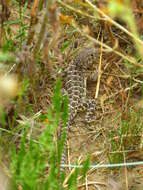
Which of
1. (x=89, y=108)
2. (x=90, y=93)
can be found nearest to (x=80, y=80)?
(x=90, y=93)

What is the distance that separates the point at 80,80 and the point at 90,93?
0.22 metres

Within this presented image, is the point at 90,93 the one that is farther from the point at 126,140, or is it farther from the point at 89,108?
the point at 126,140

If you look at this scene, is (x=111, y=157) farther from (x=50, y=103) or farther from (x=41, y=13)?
(x=41, y=13)

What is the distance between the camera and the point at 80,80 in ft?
16.2

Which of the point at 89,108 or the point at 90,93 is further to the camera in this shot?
the point at 90,93

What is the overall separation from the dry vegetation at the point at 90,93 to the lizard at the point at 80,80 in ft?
0.26

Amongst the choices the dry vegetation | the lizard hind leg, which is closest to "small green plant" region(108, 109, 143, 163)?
the dry vegetation

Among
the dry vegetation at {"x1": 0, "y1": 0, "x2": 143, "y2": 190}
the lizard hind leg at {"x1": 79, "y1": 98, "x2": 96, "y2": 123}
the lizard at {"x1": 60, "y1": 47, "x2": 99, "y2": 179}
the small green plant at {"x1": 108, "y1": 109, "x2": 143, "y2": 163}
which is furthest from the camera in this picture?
the lizard at {"x1": 60, "y1": 47, "x2": 99, "y2": 179}

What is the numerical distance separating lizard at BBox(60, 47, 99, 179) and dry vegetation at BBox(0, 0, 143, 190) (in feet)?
0.26

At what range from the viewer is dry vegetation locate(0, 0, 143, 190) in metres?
3.29

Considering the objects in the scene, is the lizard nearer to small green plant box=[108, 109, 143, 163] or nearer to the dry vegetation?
the dry vegetation

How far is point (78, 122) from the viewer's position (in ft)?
14.7

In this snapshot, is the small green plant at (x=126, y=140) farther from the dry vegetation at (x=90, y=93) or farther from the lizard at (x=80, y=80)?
the lizard at (x=80, y=80)

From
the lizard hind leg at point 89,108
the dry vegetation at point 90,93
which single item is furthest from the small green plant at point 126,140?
the lizard hind leg at point 89,108
